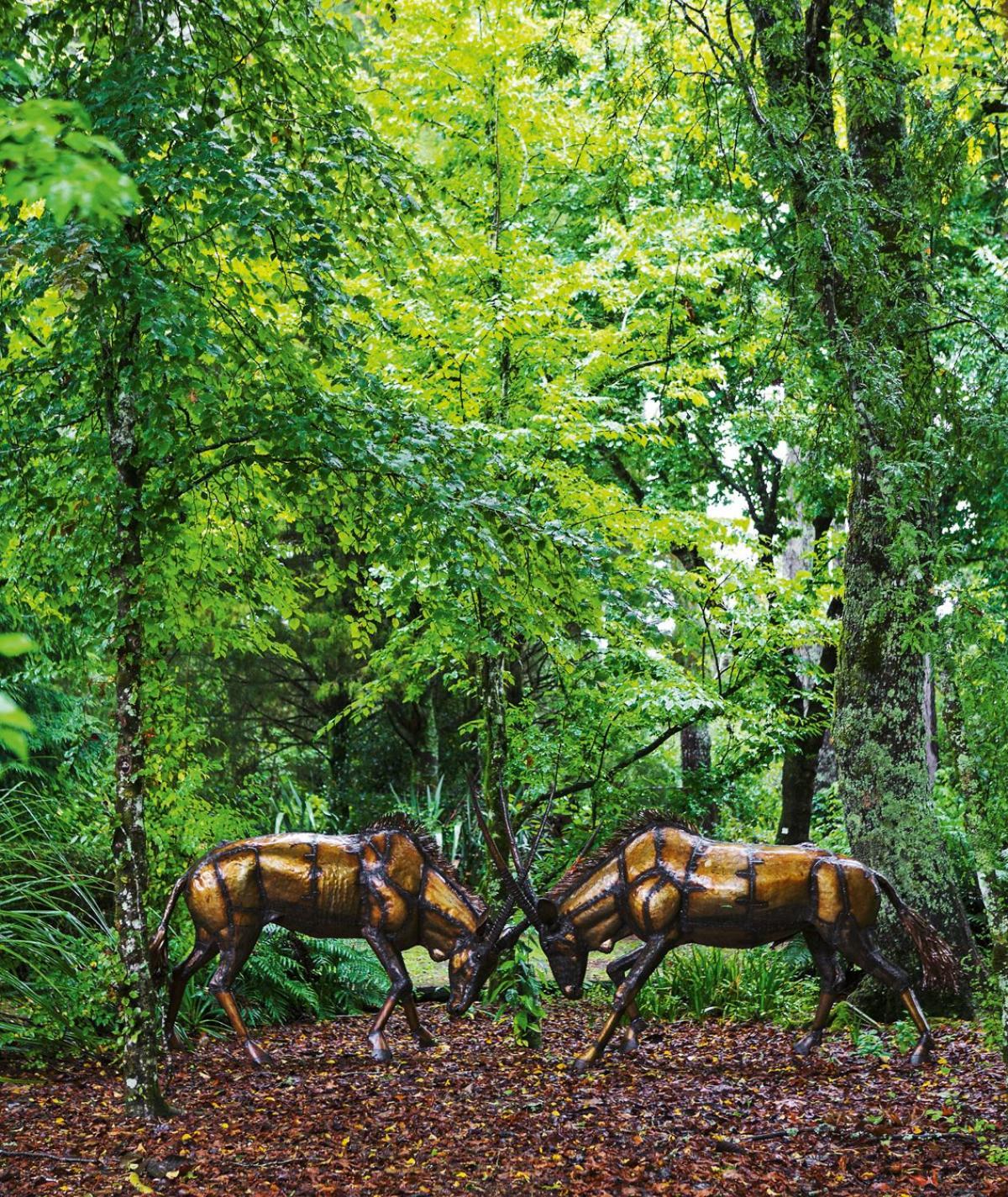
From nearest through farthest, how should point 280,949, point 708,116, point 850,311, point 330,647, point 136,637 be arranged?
1. point 136,637
2. point 850,311
3. point 708,116
4. point 280,949
5. point 330,647

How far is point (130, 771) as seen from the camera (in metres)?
5.18

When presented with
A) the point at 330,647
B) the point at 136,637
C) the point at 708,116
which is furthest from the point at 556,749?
the point at 330,647

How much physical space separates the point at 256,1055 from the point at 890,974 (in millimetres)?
3699

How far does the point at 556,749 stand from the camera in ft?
28.8

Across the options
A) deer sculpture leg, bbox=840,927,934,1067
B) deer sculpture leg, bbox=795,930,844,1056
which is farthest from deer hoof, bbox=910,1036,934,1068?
deer sculpture leg, bbox=795,930,844,1056

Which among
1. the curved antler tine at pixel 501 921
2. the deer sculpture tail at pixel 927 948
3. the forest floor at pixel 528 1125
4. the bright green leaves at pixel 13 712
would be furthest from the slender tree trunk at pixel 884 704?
the bright green leaves at pixel 13 712

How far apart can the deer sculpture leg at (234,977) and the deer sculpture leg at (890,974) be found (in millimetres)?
3480

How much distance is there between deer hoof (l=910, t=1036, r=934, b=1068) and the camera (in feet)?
19.1

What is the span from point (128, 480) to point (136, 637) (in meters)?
0.79

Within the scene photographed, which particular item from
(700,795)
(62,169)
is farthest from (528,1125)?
(700,795)

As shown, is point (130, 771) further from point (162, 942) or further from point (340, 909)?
point (340, 909)

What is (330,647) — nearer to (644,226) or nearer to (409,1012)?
(644,226)

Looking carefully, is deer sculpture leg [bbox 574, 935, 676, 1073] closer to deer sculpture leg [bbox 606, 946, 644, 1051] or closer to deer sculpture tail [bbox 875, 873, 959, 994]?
deer sculpture leg [bbox 606, 946, 644, 1051]

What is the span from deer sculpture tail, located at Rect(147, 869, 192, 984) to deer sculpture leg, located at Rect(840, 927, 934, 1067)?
3.93m
